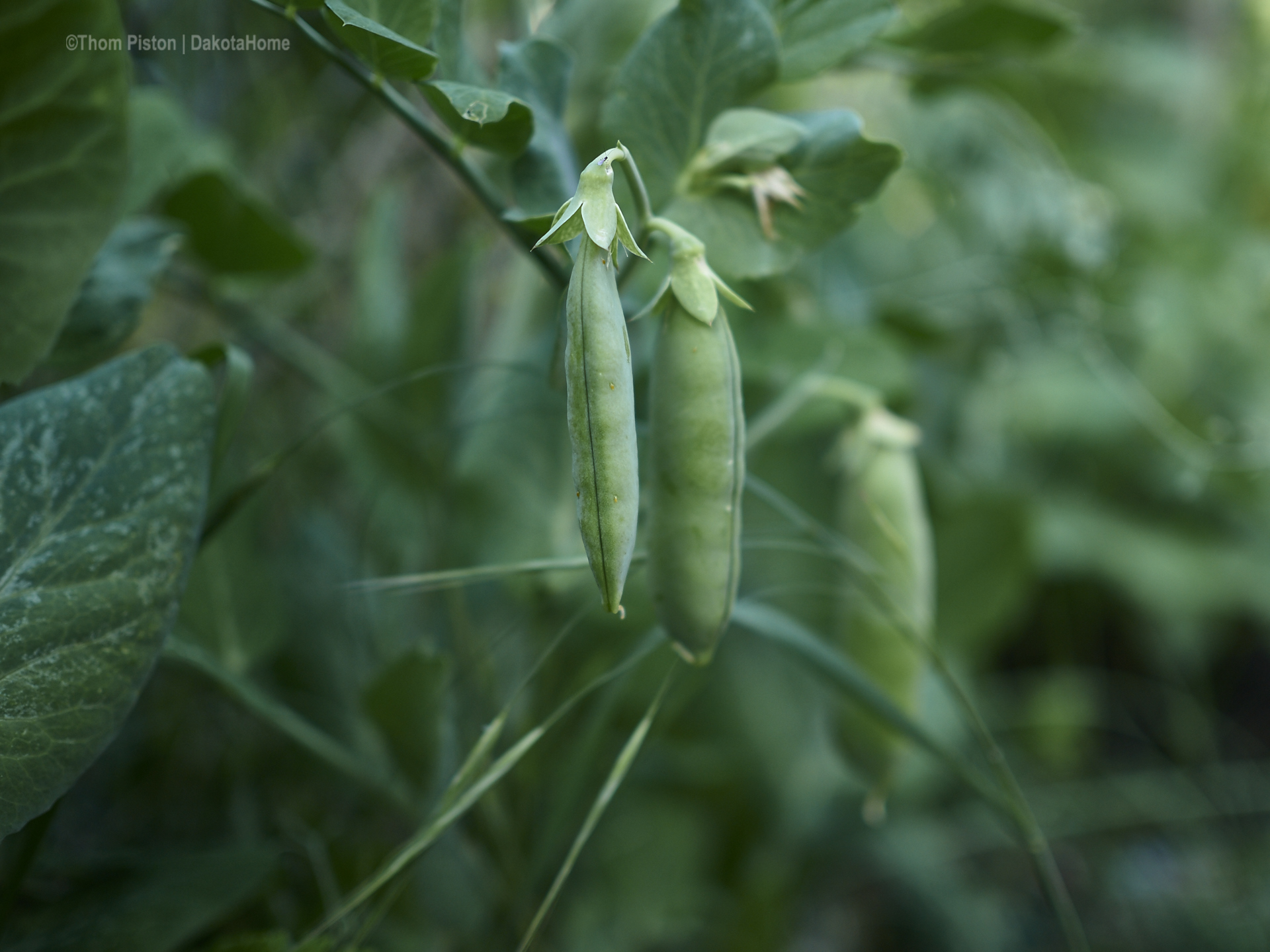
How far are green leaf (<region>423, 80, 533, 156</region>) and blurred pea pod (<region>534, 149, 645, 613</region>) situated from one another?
52 mm

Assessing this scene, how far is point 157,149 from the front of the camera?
1.43 ft

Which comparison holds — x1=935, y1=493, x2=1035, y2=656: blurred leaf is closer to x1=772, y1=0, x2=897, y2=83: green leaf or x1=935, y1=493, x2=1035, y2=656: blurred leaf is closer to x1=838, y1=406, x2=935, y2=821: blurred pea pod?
x1=838, y1=406, x2=935, y2=821: blurred pea pod

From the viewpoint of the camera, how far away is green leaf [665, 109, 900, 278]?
0.31 meters

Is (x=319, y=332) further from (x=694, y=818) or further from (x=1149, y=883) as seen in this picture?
(x=1149, y=883)

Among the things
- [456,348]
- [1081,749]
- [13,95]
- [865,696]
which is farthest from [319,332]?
[1081,749]

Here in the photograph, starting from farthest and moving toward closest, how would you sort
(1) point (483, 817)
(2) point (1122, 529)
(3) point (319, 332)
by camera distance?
(2) point (1122, 529), (3) point (319, 332), (1) point (483, 817)

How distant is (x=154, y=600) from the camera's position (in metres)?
0.29

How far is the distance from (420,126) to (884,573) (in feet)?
0.99

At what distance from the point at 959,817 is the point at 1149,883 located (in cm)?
18

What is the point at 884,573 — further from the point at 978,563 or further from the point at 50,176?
the point at 50,176

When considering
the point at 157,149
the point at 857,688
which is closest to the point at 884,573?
the point at 857,688

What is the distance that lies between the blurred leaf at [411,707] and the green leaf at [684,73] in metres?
0.23

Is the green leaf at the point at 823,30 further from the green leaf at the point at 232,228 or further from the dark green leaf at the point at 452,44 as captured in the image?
the green leaf at the point at 232,228

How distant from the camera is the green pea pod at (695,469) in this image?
260mm
